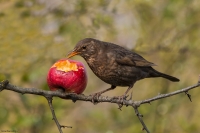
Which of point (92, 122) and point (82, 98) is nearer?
point (82, 98)

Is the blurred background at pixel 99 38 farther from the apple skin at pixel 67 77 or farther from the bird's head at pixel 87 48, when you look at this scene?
the apple skin at pixel 67 77

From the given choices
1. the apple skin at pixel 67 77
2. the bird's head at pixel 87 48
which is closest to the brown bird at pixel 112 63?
the bird's head at pixel 87 48

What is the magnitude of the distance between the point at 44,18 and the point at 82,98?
2550mm

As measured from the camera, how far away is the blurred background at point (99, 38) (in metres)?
6.02

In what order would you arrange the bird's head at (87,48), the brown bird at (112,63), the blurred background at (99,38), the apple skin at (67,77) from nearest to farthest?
1. the apple skin at (67,77)
2. the brown bird at (112,63)
3. the bird's head at (87,48)
4. the blurred background at (99,38)

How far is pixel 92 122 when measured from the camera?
302 inches

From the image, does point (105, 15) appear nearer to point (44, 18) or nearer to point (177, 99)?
point (44, 18)

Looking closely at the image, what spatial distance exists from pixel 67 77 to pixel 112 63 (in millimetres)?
1160

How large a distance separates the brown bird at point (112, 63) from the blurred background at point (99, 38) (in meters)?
0.75

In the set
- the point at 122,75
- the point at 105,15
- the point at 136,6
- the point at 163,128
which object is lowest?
the point at 122,75

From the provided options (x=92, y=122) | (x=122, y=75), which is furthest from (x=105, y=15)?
(x=92, y=122)

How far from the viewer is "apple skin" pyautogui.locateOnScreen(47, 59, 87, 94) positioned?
425 cm

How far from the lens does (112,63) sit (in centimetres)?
538

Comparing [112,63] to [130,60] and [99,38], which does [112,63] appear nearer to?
[130,60]
